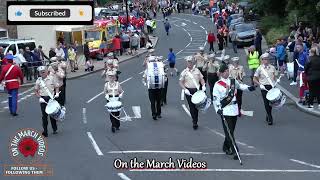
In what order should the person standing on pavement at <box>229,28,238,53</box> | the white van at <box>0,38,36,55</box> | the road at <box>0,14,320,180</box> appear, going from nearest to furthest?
the road at <box>0,14,320,180</box> < the white van at <box>0,38,36,55</box> < the person standing on pavement at <box>229,28,238,53</box>

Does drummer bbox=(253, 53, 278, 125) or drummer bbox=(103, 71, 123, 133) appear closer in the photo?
drummer bbox=(103, 71, 123, 133)

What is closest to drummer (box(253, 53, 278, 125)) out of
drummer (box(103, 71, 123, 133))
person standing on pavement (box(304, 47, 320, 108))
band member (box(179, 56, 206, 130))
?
band member (box(179, 56, 206, 130))

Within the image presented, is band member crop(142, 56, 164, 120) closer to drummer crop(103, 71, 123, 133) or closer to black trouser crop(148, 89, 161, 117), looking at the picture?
black trouser crop(148, 89, 161, 117)

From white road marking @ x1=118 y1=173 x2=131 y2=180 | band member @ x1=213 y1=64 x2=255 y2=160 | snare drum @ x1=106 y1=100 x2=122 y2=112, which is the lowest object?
white road marking @ x1=118 y1=173 x2=131 y2=180

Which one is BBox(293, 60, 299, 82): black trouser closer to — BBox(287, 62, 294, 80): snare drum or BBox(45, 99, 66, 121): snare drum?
BBox(287, 62, 294, 80): snare drum

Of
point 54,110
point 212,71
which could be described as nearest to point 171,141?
point 54,110

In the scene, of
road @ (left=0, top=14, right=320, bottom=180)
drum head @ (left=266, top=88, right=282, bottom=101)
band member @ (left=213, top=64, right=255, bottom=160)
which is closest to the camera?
road @ (left=0, top=14, right=320, bottom=180)

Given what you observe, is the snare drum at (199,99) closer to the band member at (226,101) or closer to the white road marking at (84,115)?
the band member at (226,101)

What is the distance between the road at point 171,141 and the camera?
1166cm

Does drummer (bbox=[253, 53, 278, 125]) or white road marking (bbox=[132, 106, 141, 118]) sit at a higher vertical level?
drummer (bbox=[253, 53, 278, 125])

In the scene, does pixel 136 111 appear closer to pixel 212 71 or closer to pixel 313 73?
pixel 212 71

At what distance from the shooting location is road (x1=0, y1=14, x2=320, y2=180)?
1166 centimetres

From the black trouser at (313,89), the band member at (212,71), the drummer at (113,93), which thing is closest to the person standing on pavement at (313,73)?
the black trouser at (313,89)
